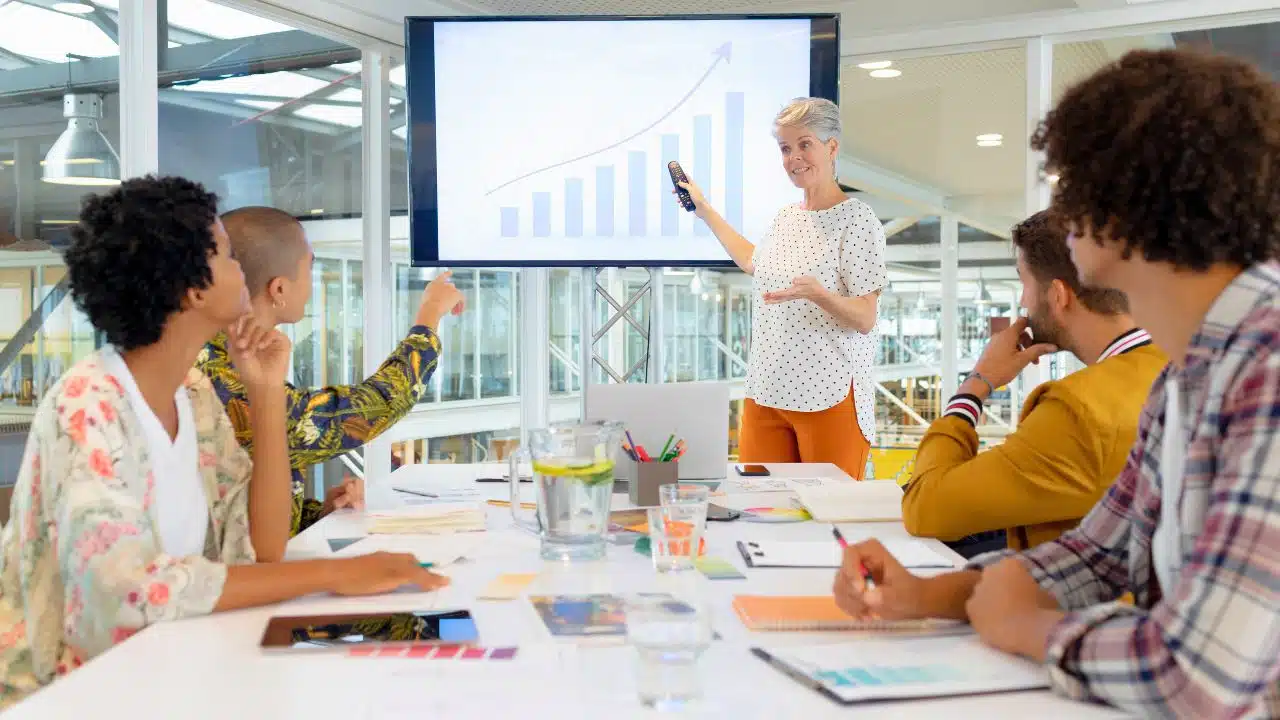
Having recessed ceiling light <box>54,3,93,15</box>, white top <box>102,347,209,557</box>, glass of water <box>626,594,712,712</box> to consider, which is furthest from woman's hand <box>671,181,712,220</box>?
glass of water <box>626,594,712,712</box>

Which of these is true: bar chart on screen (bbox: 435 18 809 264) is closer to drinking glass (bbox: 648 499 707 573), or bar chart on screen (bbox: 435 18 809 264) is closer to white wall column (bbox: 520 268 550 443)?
white wall column (bbox: 520 268 550 443)

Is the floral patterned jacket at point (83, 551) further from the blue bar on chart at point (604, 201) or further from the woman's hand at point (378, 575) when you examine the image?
the blue bar on chart at point (604, 201)

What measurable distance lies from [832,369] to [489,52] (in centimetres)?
158

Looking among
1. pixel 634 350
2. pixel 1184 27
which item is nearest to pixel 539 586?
pixel 1184 27

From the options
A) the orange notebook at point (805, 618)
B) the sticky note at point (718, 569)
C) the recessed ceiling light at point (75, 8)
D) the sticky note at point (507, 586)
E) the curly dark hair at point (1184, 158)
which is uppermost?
the recessed ceiling light at point (75, 8)

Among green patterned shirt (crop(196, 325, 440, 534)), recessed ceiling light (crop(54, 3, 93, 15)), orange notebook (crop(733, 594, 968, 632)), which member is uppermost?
recessed ceiling light (crop(54, 3, 93, 15))

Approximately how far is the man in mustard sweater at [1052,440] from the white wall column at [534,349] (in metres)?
3.09

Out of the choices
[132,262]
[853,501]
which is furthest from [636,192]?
[132,262]

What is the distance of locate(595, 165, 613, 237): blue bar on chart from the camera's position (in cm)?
358

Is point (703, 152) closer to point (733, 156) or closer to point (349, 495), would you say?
point (733, 156)

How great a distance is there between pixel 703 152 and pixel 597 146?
35 cm

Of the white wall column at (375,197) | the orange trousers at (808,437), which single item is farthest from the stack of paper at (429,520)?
the white wall column at (375,197)

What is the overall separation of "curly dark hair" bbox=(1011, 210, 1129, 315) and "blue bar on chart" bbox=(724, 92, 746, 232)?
172cm

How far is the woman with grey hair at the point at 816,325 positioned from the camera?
2928mm
